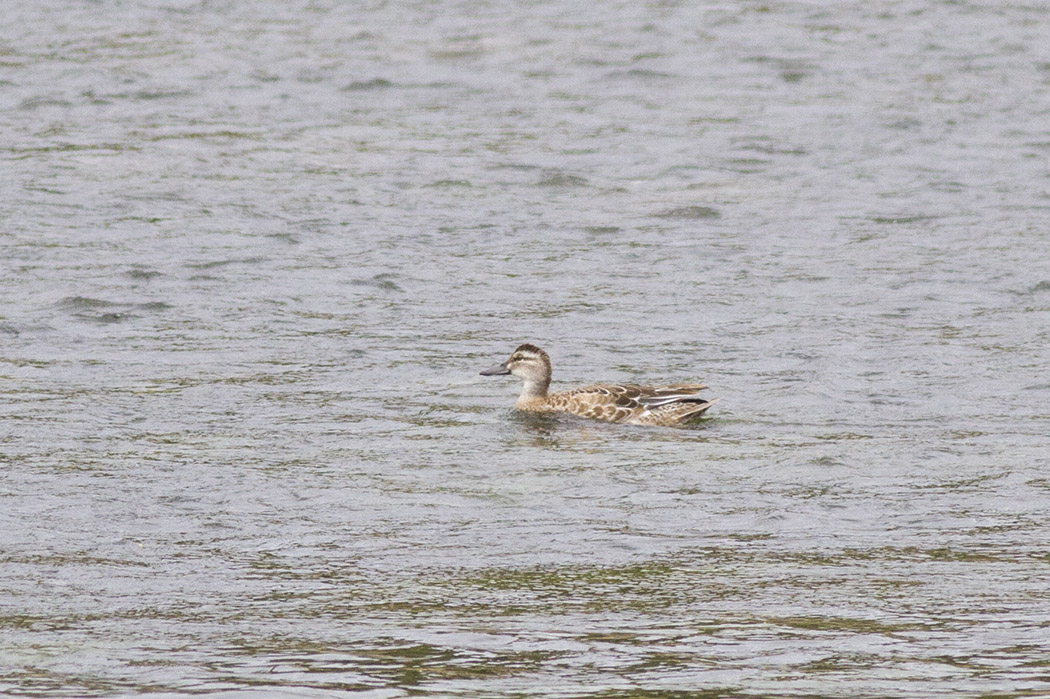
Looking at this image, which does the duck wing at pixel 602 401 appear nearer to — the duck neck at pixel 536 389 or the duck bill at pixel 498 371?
the duck neck at pixel 536 389

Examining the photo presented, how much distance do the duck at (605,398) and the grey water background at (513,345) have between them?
18 centimetres

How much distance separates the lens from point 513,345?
15.0 m

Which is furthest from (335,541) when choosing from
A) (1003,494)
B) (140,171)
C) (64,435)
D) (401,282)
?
(140,171)

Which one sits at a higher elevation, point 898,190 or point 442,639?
point 442,639

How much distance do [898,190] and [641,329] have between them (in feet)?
19.7

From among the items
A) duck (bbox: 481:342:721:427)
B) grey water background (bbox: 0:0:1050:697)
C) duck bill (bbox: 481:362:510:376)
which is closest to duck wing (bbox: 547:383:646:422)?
duck (bbox: 481:342:721:427)

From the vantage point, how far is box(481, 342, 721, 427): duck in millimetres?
13102

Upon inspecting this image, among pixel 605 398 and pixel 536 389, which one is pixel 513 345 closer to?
pixel 536 389

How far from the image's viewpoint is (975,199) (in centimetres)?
2008

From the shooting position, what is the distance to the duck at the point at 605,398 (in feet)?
43.0

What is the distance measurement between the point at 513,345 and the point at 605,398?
178 centimetres

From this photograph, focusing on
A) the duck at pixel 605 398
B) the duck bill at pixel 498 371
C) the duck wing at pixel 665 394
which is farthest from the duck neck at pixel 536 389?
the duck wing at pixel 665 394

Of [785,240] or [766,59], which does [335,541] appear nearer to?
[785,240]

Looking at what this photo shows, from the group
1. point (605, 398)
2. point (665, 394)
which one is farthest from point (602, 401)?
point (665, 394)
